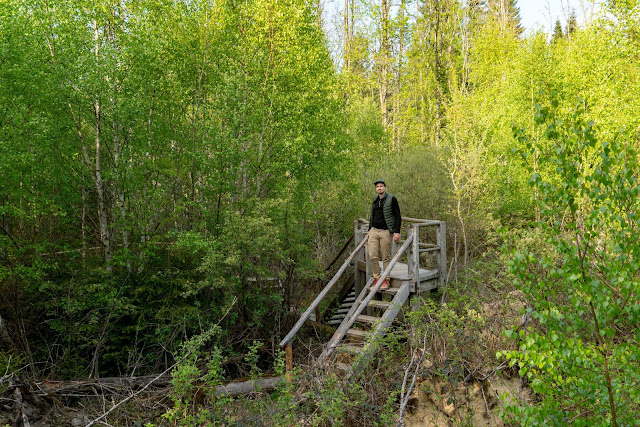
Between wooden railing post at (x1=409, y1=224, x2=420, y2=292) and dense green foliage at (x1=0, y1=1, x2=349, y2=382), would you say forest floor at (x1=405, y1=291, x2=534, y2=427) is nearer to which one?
wooden railing post at (x1=409, y1=224, x2=420, y2=292)

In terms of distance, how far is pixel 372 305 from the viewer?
808 cm

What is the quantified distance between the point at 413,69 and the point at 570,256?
96.8ft

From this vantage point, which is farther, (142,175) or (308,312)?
(142,175)

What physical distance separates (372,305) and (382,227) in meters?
1.53

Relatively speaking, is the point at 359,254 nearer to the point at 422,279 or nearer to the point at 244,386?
the point at 422,279

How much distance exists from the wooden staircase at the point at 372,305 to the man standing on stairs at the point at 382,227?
242 millimetres

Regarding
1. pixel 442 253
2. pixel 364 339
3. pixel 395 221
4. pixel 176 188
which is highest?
pixel 176 188

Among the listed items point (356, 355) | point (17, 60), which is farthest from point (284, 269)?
point (17, 60)

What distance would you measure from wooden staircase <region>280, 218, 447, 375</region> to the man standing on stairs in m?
0.24

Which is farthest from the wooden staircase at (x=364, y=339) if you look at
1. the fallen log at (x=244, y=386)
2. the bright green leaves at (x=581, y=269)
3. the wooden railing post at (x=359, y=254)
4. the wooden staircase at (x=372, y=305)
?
the bright green leaves at (x=581, y=269)

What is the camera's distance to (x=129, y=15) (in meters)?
10.8

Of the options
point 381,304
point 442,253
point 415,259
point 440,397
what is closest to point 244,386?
point 381,304

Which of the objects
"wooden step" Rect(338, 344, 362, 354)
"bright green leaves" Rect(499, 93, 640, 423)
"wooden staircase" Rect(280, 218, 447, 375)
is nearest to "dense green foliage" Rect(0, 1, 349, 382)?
"wooden staircase" Rect(280, 218, 447, 375)

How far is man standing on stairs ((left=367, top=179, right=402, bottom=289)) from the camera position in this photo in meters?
8.26
